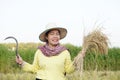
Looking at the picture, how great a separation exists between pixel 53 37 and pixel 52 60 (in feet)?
0.93

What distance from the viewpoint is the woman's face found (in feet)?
15.8

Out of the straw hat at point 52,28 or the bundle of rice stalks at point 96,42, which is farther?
the bundle of rice stalks at point 96,42

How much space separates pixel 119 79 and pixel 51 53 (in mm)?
6815

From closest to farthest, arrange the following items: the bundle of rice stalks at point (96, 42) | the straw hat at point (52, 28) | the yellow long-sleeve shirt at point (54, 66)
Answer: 1. the yellow long-sleeve shirt at point (54, 66)
2. the straw hat at point (52, 28)
3. the bundle of rice stalks at point (96, 42)

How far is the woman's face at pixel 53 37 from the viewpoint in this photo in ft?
15.8

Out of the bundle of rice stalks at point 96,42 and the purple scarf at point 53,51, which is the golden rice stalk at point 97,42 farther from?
the purple scarf at point 53,51

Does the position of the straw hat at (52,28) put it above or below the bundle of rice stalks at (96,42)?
above

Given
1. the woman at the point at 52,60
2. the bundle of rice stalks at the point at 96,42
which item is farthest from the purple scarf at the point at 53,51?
the bundle of rice stalks at the point at 96,42

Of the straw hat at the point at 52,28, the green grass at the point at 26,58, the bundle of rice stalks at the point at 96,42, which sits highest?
the straw hat at the point at 52,28

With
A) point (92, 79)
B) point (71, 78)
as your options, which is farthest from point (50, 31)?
point (71, 78)

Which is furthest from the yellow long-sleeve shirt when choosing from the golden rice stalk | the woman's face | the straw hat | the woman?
the golden rice stalk

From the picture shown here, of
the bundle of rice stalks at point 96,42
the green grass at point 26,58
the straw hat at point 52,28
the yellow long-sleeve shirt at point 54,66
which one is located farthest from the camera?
the green grass at point 26,58

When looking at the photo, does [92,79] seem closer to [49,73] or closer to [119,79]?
[119,79]

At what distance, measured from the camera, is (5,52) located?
1856cm
